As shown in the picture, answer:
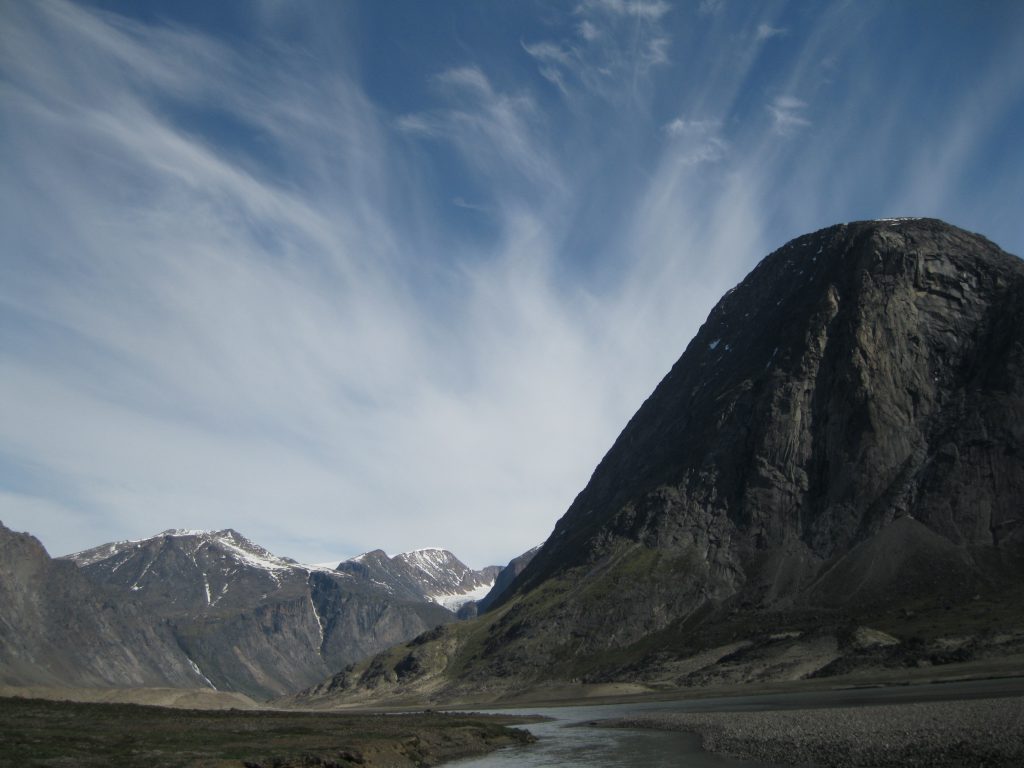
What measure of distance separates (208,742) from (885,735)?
5556cm

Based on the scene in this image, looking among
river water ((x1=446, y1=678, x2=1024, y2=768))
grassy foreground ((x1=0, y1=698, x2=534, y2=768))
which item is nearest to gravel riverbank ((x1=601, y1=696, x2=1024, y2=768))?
river water ((x1=446, y1=678, x2=1024, y2=768))

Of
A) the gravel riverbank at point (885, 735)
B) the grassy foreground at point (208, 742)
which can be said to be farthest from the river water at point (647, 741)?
the grassy foreground at point (208, 742)

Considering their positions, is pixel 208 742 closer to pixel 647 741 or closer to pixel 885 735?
pixel 647 741

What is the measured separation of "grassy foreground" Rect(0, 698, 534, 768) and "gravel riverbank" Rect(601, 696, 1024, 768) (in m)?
24.8

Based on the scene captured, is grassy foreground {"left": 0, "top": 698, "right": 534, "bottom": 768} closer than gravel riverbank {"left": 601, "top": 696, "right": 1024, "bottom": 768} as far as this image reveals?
No

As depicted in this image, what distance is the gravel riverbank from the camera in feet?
149

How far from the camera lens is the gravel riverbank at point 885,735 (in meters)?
45.4

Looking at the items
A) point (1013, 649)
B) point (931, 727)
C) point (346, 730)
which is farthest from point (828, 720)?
point (1013, 649)

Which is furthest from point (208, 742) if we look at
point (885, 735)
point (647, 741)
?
point (885, 735)

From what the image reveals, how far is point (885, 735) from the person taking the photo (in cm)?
5459

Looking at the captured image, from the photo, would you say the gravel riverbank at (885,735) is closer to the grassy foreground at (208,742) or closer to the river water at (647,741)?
the river water at (647,741)

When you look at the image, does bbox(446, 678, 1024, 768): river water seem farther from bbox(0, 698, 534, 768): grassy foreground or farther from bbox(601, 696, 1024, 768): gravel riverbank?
bbox(0, 698, 534, 768): grassy foreground

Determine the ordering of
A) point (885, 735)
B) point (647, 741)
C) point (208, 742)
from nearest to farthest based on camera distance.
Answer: point (885, 735)
point (208, 742)
point (647, 741)

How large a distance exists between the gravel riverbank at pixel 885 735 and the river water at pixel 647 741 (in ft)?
10.0
